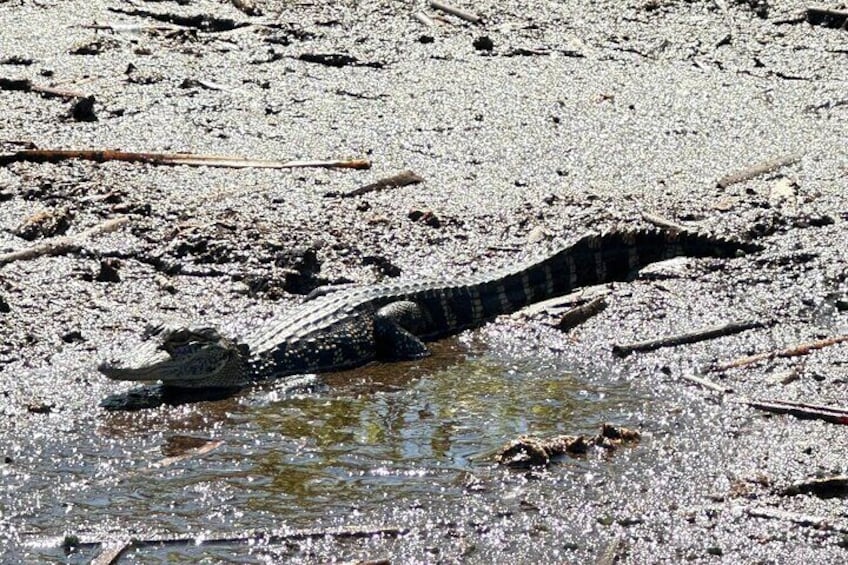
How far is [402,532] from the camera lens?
5.30 m

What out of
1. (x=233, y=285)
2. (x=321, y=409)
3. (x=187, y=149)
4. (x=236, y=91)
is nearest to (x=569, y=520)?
(x=321, y=409)

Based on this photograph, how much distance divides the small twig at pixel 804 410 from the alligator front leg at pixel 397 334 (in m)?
1.83

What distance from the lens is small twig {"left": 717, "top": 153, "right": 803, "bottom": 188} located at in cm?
929

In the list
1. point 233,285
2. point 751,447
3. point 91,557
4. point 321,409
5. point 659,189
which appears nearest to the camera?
point 91,557

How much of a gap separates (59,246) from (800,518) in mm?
4677

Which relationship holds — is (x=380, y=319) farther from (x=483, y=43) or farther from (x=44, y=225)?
(x=483, y=43)

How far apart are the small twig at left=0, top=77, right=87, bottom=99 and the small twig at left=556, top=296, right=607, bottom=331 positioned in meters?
4.55

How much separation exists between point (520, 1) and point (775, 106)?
3.09m

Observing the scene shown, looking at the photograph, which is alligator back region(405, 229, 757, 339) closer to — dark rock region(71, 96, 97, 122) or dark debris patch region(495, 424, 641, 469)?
dark debris patch region(495, 424, 641, 469)

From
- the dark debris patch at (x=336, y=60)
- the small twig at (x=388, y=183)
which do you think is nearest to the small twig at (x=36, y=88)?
the dark debris patch at (x=336, y=60)

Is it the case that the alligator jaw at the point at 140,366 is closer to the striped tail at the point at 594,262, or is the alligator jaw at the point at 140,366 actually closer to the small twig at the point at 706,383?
the striped tail at the point at 594,262

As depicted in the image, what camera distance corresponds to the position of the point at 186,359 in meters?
6.90

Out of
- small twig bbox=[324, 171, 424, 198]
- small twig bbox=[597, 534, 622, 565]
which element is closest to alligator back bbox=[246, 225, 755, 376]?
small twig bbox=[324, 171, 424, 198]

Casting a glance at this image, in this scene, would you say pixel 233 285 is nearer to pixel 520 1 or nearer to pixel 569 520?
pixel 569 520
